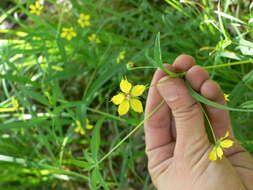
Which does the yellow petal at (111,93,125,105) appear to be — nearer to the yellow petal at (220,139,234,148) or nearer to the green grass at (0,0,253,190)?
the yellow petal at (220,139,234,148)

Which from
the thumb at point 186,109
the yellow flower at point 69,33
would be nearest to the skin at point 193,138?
the thumb at point 186,109

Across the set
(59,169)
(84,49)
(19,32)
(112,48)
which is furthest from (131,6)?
(59,169)

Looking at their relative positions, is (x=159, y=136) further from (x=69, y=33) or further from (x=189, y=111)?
(x=69, y=33)

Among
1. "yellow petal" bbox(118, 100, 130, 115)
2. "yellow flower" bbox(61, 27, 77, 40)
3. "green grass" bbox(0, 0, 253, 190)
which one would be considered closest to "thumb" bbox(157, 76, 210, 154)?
"yellow petal" bbox(118, 100, 130, 115)

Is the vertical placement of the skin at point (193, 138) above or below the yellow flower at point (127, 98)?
below

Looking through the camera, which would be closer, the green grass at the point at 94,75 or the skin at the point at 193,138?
the skin at the point at 193,138

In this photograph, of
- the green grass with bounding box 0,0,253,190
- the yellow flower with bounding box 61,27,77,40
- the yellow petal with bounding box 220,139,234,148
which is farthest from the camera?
the yellow flower with bounding box 61,27,77,40

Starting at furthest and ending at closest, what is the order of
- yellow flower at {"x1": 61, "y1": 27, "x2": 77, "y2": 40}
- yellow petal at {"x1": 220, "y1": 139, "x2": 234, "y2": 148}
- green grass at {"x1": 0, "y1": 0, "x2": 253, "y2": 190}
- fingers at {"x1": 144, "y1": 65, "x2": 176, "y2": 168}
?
yellow flower at {"x1": 61, "y1": 27, "x2": 77, "y2": 40}, green grass at {"x1": 0, "y1": 0, "x2": 253, "y2": 190}, fingers at {"x1": 144, "y1": 65, "x2": 176, "y2": 168}, yellow petal at {"x1": 220, "y1": 139, "x2": 234, "y2": 148}

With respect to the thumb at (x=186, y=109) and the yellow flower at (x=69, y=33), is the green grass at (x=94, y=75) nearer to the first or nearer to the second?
the yellow flower at (x=69, y=33)
